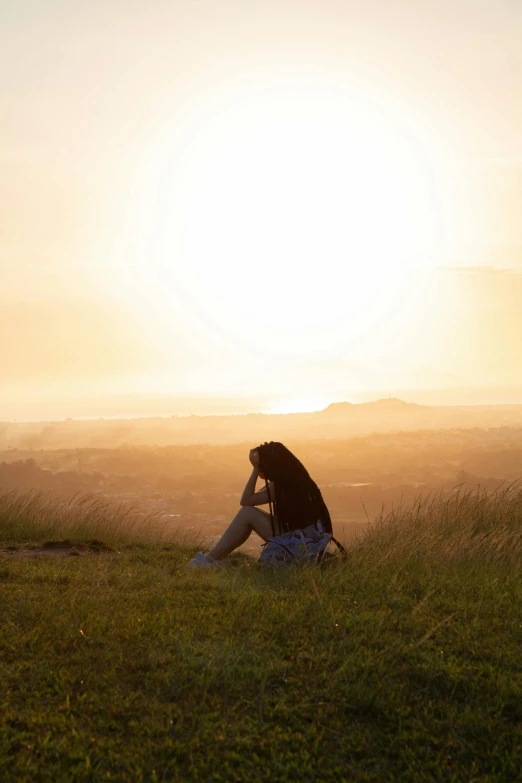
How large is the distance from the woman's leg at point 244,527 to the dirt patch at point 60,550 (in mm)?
2265

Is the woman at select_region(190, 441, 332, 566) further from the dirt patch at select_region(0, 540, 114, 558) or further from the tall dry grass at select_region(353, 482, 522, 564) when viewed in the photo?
the dirt patch at select_region(0, 540, 114, 558)

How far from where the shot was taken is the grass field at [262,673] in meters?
4.34

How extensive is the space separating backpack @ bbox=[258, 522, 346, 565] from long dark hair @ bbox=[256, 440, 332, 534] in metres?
0.11

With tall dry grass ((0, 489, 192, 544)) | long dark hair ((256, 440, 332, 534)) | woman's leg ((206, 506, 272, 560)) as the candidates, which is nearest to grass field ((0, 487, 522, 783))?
woman's leg ((206, 506, 272, 560))

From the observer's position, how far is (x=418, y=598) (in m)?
7.44

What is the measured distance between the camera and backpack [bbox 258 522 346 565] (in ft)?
28.4

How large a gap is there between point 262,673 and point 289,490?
378 cm

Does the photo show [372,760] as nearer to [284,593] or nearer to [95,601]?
[284,593]

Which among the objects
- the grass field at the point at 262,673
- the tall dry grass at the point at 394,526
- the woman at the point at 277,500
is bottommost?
the grass field at the point at 262,673

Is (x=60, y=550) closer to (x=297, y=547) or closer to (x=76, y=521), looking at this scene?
(x=76, y=521)

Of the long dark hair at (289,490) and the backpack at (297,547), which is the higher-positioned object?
the long dark hair at (289,490)

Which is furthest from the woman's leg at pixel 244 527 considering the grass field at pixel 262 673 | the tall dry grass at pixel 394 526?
the tall dry grass at pixel 394 526

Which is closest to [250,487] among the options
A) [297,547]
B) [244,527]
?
[244,527]

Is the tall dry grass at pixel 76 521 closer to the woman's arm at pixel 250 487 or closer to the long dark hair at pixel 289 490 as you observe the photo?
the woman's arm at pixel 250 487
